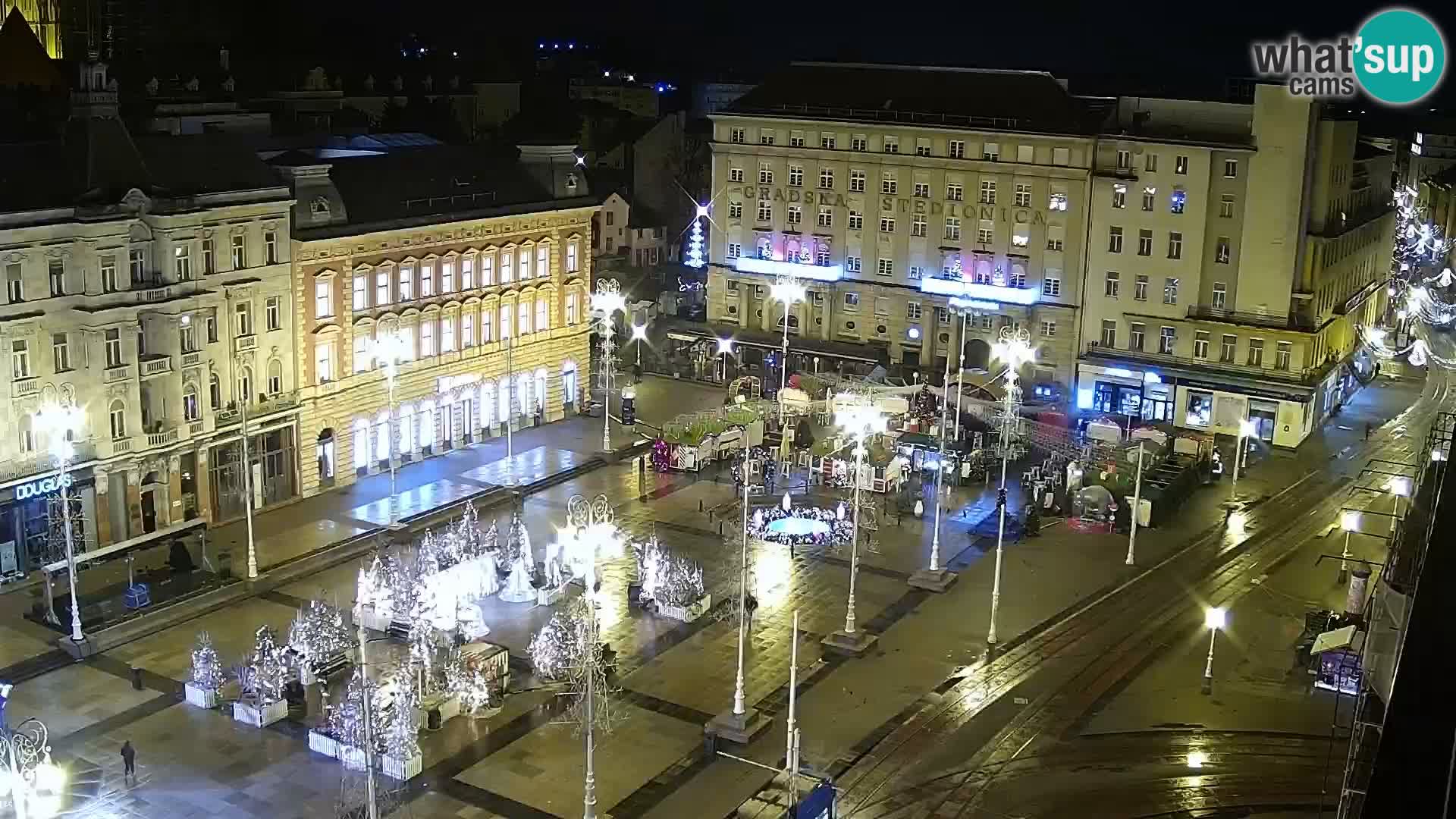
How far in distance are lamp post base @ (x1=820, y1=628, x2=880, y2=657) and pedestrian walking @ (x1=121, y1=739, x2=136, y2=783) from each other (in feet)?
73.0

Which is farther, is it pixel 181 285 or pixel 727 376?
pixel 727 376

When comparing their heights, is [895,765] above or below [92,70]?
below

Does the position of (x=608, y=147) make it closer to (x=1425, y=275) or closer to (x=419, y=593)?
→ (x=1425, y=275)

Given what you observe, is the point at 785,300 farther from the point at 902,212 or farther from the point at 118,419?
the point at 118,419

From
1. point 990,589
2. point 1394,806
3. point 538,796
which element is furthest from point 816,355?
point 1394,806

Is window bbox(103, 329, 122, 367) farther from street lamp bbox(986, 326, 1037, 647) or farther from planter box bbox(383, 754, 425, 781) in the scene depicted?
street lamp bbox(986, 326, 1037, 647)

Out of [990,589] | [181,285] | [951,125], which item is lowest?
[990,589]

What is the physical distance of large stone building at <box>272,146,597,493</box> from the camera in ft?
212

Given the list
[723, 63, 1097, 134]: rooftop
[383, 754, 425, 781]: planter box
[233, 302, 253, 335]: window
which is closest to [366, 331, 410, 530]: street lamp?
[233, 302, 253, 335]: window

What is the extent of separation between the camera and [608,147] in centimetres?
13050

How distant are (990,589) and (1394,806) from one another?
128 feet

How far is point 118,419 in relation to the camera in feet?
182

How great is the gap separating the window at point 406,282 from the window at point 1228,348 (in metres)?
44.1

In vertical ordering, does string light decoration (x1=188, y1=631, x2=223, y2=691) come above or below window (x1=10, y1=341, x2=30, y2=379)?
below
